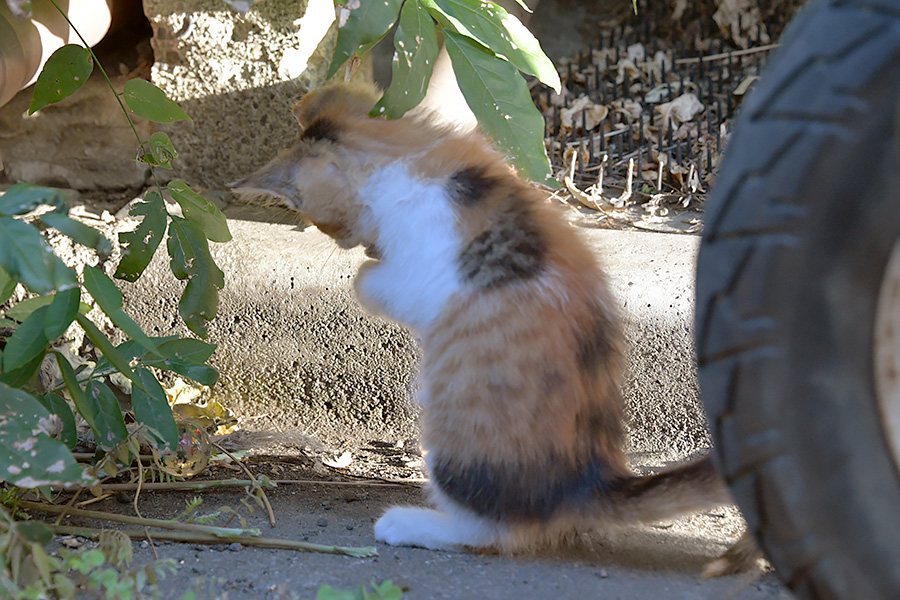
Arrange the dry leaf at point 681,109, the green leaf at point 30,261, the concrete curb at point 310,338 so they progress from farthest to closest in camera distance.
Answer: the dry leaf at point 681,109 → the concrete curb at point 310,338 → the green leaf at point 30,261

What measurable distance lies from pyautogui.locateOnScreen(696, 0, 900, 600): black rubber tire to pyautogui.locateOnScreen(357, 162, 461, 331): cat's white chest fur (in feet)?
2.23

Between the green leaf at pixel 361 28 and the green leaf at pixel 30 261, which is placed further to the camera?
the green leaf at pixel 361 28

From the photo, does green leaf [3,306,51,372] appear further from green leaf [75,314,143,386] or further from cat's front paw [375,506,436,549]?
cat's front paw [375,506,436,549]

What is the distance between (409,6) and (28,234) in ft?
2.40

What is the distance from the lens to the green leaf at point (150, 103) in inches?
63.6

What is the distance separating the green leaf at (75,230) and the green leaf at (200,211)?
1.61 feet

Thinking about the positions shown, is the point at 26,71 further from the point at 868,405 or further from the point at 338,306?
the point at 868,405

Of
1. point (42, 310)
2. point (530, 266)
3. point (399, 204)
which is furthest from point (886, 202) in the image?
point (42, 310)

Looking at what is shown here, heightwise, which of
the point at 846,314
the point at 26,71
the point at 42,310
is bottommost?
the point at 42,310

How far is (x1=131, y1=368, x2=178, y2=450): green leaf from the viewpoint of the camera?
59.0 inches

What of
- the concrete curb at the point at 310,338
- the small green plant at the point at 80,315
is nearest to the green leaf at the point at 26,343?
the small green plant at the point at 80,315

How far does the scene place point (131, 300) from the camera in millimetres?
2285

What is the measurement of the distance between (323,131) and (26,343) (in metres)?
0.65

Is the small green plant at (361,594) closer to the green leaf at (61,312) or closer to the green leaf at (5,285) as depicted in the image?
the green leaf at (61,312)
